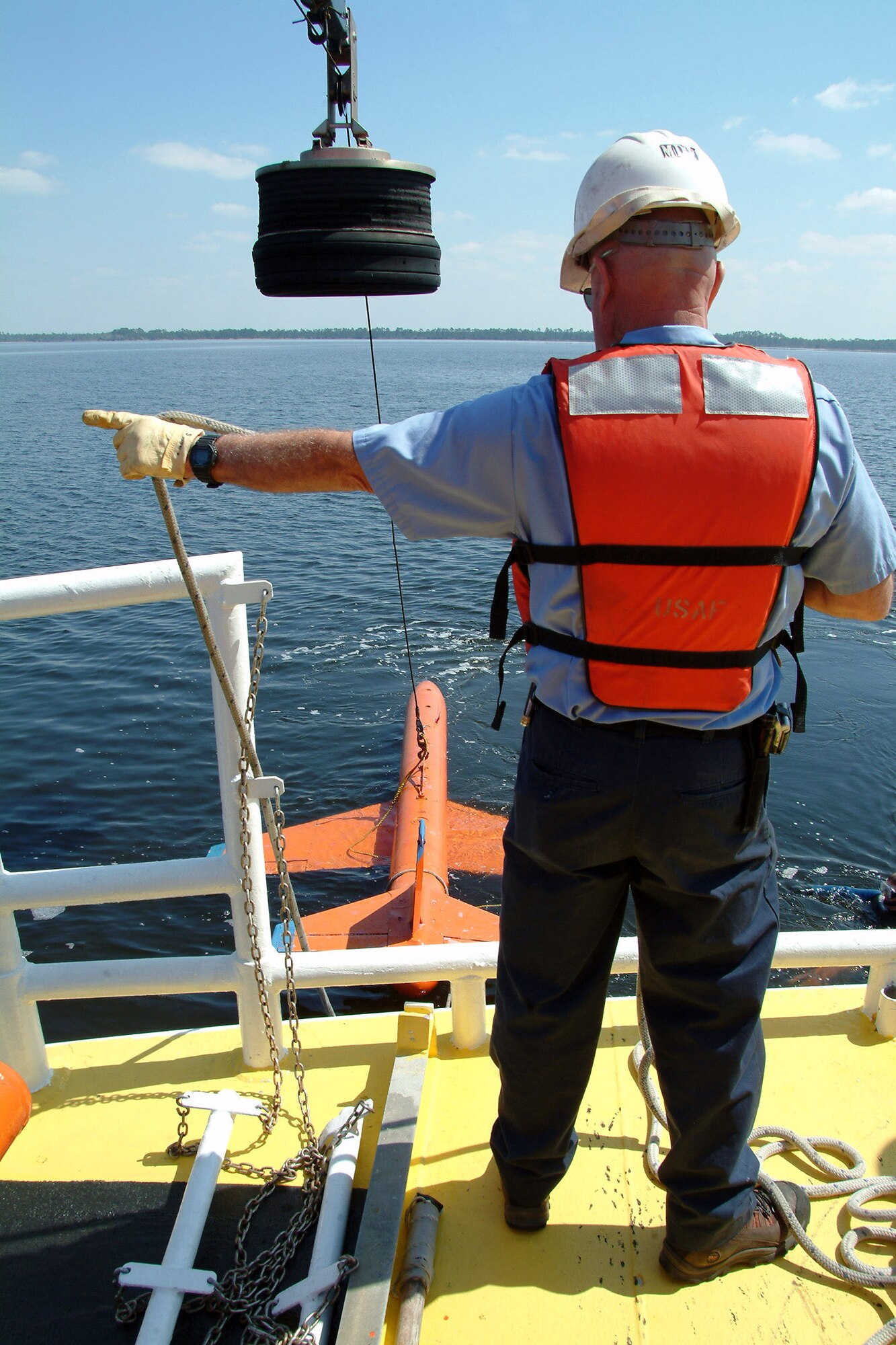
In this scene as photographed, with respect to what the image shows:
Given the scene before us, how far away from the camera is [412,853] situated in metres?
8.20

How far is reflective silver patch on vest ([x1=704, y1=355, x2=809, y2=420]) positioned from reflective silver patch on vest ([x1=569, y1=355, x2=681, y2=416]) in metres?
0.06

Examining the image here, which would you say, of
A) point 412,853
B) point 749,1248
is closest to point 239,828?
point 749,1248

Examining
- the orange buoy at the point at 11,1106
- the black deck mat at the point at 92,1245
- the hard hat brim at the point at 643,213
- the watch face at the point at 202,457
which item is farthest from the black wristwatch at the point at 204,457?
the black deck mat at the point at 92,1245

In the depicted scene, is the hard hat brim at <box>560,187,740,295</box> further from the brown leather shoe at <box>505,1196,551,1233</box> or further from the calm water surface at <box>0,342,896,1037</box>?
the calm water surface at <box>0,342,896,1037</box>

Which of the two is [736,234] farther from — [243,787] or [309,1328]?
[309,1328]

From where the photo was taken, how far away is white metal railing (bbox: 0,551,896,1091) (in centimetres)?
237

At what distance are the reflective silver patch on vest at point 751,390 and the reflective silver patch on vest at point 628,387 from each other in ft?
0.21

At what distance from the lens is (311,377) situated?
8825cm

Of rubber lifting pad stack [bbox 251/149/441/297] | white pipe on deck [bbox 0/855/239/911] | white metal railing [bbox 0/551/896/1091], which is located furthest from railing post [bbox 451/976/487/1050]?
rubber lifting pad stack [bbox 251/149/441/297]

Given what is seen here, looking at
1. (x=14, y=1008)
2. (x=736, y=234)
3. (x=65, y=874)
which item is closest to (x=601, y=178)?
(x=736, y=234)

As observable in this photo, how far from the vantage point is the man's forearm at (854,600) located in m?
1.91

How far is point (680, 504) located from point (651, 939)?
36.8 inches

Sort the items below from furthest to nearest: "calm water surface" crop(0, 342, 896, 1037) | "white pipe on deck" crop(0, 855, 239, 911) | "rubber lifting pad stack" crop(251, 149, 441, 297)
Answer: "calm water surface" crop(0, 342, 896, 1037)
"rubber lifting pad stack" crop(251, 149, 441, 297)
"white pipe on deck" crop(0, 855, 239, 911)

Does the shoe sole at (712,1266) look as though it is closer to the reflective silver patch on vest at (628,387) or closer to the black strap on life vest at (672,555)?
the black strap on life vest at (672,555)
